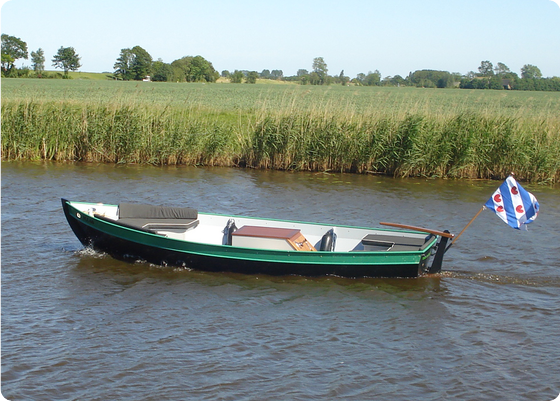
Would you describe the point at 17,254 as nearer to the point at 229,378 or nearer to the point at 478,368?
the point at 229,378

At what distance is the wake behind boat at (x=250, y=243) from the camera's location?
34.0ft

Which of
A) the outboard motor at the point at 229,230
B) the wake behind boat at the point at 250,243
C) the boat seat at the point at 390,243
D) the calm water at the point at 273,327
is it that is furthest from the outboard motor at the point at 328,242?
the outboard motor at the point at 229,230

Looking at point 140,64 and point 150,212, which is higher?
point 140,64

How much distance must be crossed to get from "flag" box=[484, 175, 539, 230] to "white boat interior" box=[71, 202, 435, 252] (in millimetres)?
Answer: 1344

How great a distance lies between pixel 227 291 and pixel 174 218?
8.08 feet

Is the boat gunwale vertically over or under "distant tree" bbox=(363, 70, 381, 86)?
under

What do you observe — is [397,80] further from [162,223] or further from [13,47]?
[162,223]

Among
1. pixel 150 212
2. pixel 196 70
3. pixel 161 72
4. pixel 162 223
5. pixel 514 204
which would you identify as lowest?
pixel 162 223

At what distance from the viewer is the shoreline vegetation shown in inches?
763

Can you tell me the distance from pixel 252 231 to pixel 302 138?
9742mm

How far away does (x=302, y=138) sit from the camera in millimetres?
20375

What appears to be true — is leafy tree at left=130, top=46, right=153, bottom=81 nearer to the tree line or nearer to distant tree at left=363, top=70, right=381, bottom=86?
the tree line

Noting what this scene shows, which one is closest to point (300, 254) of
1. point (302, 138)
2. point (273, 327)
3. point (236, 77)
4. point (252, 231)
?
point (252, 231)

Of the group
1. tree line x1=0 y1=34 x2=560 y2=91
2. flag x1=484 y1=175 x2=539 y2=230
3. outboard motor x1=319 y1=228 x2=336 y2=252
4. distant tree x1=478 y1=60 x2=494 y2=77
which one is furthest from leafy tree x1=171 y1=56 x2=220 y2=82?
flag x1=484 y1=175 x2=539 y2=230
